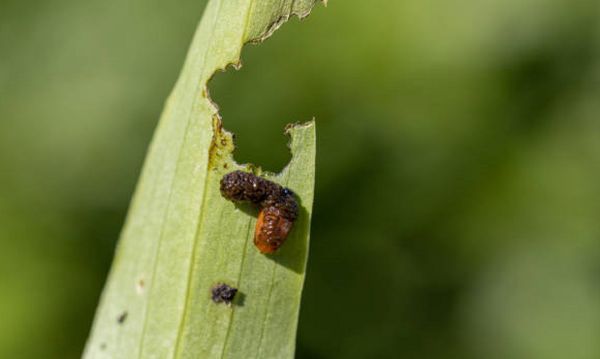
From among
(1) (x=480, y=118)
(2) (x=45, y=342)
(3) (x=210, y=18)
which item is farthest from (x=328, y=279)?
(3) (x=210, y=18)

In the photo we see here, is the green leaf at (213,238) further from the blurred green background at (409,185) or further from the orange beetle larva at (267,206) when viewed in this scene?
the blurred green background at (409,185)

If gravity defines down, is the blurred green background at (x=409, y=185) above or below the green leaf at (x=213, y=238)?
above

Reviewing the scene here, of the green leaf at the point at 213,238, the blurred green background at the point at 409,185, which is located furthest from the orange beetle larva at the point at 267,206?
the blurred green background at the point at 409,185

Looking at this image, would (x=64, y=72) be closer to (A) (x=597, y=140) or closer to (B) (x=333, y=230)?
(B) (x=333, y=230)

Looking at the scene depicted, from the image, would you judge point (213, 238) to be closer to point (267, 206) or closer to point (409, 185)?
point (267, 206)

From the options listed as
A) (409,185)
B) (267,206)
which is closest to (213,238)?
(267,206)

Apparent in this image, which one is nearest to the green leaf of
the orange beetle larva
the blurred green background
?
the orange beetle larva
